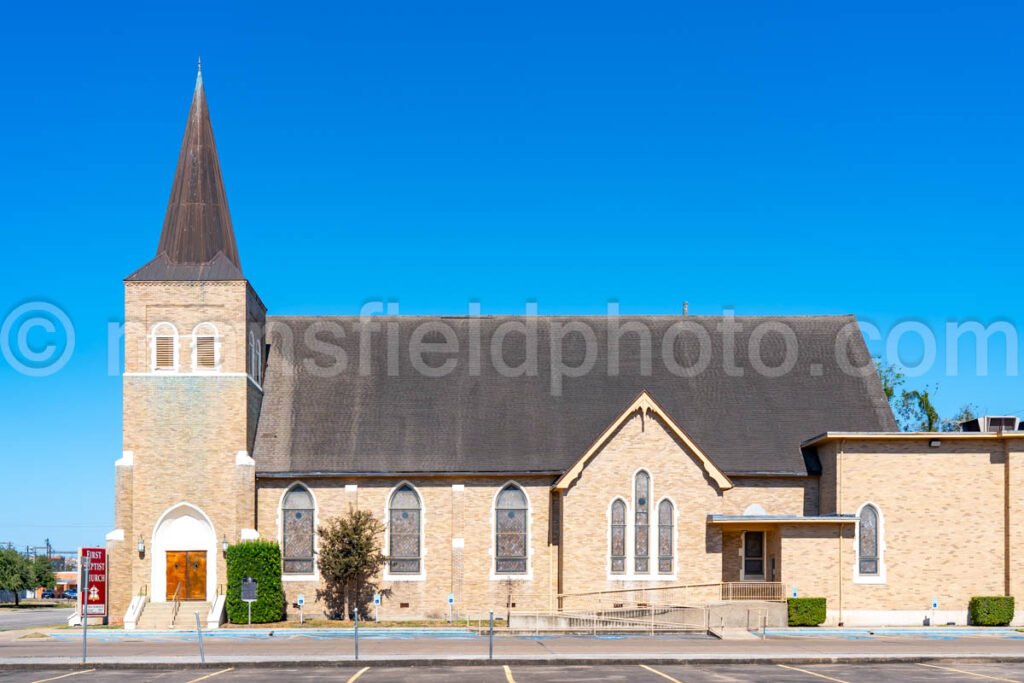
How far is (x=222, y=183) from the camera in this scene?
4344 cm

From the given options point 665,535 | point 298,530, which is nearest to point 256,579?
point 298,530

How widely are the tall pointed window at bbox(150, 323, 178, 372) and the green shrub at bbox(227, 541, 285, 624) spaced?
658 centimetres

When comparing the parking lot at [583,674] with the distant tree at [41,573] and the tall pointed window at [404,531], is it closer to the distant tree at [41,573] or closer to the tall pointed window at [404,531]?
the tall pointed window at [404,531]

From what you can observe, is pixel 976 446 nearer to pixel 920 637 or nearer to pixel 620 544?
pixel 920 637

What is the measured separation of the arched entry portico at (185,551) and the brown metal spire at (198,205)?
8.70 meters

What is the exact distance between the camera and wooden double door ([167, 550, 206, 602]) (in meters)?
39.7

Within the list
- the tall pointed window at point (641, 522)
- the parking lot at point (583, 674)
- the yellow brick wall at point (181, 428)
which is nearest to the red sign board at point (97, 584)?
the yellow brick wall at point (181, 428)

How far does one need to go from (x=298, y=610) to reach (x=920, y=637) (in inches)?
789

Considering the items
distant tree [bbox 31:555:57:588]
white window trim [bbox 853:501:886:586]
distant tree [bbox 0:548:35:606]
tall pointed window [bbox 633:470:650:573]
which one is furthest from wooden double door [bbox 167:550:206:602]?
distant tree [bbox 31:555:57:588]

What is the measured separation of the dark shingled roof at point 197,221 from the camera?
Answer: 41000 mm

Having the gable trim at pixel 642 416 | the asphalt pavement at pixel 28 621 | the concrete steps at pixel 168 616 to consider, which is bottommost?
the asphalt pavement at pixel 28 621

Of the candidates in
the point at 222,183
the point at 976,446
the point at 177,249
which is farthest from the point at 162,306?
the point at 976,446

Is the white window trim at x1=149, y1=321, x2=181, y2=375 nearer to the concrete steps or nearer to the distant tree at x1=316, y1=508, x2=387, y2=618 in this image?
the distant tree at x1=316, y1=508, x2=387, y2=618

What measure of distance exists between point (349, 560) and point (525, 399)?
917cm
